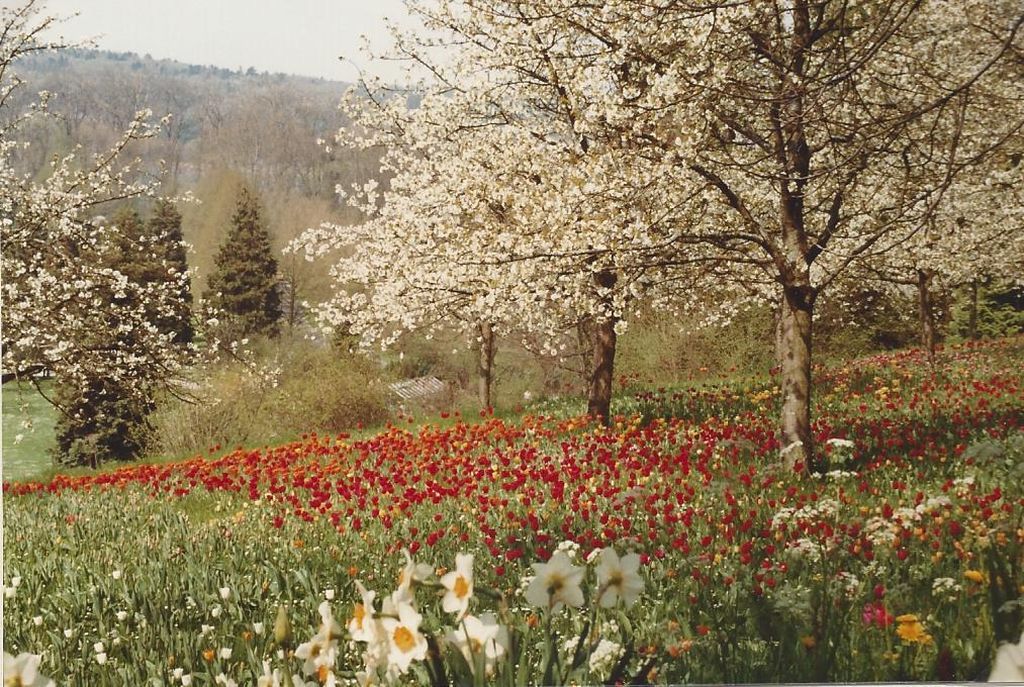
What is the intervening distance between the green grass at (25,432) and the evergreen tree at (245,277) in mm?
754

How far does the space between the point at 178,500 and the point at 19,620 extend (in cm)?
94

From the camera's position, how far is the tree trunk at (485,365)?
4449mm

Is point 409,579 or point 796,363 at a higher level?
point 796,363

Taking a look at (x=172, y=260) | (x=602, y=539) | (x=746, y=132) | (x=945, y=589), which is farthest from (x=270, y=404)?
(x=945, y=589)

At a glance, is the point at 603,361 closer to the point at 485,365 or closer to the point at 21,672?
the point at 485,365

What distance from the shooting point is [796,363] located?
3680 mm

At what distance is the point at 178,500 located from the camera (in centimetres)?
379

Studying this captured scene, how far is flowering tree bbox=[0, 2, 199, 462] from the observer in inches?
134

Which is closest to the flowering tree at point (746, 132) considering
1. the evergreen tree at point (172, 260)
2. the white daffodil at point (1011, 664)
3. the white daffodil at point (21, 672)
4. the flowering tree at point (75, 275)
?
the evergreen tree at point (172, 260)

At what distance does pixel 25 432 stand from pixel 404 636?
2.48 m

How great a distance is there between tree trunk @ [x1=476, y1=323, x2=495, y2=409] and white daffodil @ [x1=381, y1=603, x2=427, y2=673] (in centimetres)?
279

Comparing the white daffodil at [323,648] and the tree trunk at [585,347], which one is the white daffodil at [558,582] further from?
the tree trunk at [585,347]

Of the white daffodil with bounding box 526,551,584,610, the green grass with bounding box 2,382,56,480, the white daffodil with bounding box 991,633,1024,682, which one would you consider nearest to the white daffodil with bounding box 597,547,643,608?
the white daffodil with bounding box 526,551,584,610

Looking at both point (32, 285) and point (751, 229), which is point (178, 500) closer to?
point (32, 285)
